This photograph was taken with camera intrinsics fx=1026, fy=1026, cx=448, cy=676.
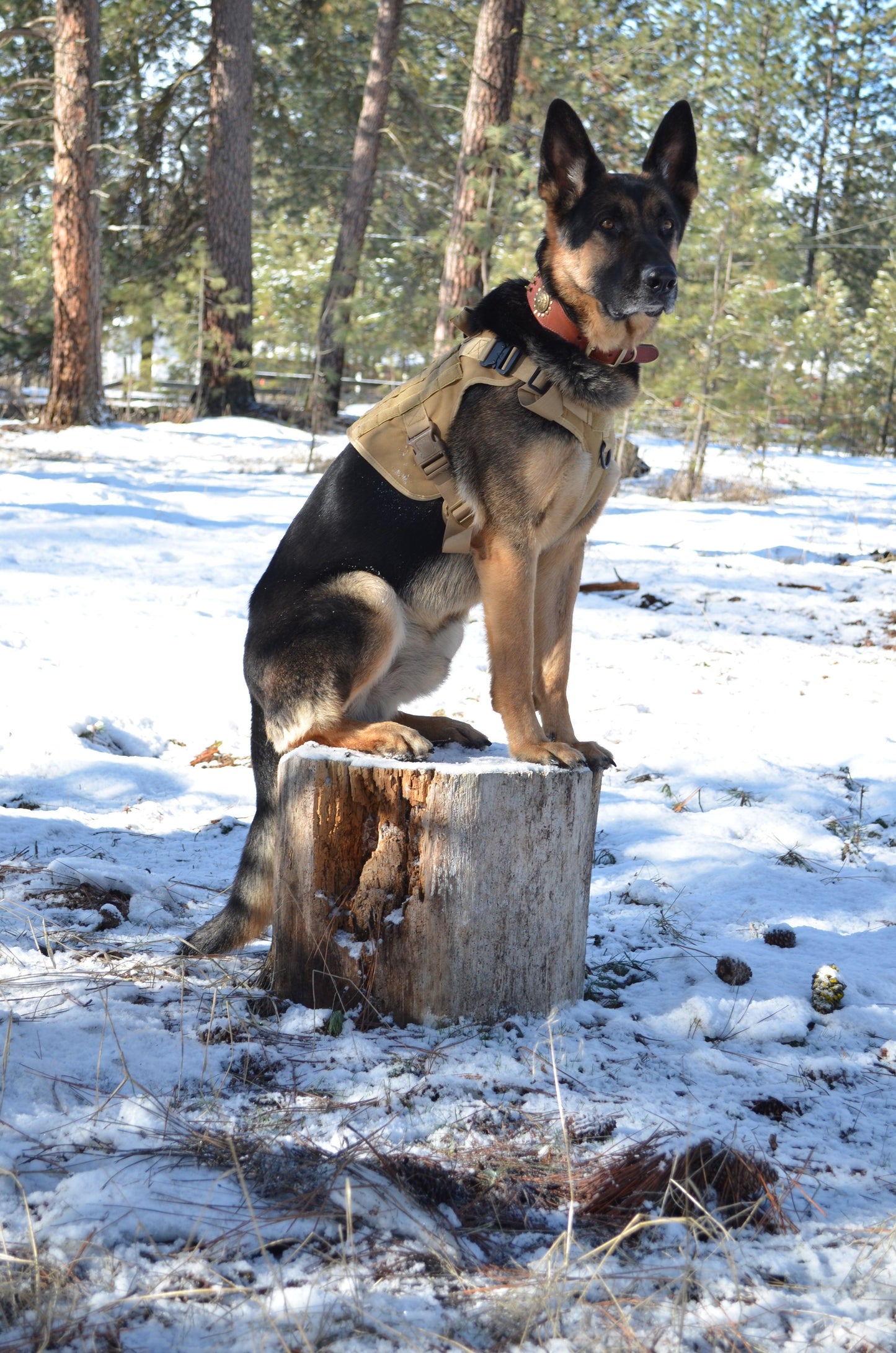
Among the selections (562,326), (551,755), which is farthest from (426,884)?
(562,326)

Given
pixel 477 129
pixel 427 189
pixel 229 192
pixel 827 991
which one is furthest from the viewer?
pixel 427 189

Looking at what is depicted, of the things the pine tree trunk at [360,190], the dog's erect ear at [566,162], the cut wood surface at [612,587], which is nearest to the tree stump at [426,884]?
the dog's erect ear at [566,162]

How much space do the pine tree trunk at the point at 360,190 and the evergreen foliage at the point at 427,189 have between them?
52cm

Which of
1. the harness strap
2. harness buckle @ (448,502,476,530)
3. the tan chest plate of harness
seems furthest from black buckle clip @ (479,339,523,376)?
harness buckle @ (448,502,476,530)

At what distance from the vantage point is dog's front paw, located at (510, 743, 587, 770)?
289cm

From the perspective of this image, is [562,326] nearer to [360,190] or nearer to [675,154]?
[675,154]

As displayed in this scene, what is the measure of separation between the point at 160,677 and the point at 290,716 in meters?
2.79

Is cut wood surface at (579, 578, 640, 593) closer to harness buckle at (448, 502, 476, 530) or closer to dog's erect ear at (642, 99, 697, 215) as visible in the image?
dog's erect ear at (642, 99, 697, 215)

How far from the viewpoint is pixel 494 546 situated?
303cm

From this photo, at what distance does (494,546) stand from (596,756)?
0.74m

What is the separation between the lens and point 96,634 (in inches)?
235

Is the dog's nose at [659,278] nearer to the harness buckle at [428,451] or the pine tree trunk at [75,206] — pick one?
the harness buckle at [428,451]

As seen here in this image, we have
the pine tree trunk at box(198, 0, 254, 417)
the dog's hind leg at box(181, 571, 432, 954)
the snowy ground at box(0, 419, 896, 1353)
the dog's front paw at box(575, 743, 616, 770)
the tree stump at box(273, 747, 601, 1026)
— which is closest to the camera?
the snowy ground at box(0, 419, 896, 1353)

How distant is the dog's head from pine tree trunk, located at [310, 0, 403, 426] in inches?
493
